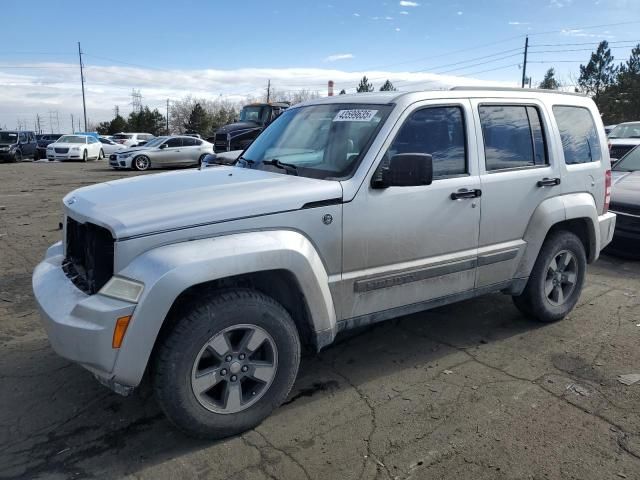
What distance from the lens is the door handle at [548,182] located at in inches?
167

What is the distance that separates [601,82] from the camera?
155 feet

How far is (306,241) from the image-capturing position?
122 inches

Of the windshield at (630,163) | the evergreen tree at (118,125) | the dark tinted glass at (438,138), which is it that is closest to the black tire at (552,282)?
the dark tinted glass at (438,138)

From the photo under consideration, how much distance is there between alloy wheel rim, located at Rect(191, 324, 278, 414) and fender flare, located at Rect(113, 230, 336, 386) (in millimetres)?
315

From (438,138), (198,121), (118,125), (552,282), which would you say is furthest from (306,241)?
(198,121)

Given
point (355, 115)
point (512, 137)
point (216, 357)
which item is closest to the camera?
point (216, 357)

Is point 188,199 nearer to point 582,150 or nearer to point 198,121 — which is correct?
point 582,150

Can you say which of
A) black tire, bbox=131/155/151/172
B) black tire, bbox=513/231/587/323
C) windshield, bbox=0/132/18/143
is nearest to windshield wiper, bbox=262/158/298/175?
black tire, bbox=513/231/587/323

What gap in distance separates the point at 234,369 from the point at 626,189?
6554mm

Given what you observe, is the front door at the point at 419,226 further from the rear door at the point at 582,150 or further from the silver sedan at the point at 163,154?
the silver sedan at the point at 163,154

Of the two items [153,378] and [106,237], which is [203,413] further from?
[106,237]

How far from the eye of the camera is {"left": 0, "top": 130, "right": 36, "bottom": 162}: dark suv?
26922 mm

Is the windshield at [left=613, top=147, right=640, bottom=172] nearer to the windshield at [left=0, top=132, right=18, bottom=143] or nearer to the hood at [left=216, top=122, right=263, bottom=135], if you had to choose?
the hood at [left=216, top=122, right=263, bottom=135]

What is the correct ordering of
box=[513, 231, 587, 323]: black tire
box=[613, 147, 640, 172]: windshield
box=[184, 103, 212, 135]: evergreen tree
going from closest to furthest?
box=[513, 231, 587, 323]: black tire, box=[613, 147, 640, 172]: windshield, box=[184, 103, 212, 135]: evergreen tree
